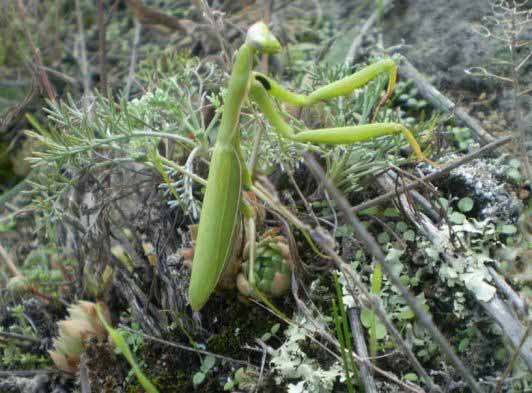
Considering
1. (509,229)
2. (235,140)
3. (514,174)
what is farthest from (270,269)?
(514,174)

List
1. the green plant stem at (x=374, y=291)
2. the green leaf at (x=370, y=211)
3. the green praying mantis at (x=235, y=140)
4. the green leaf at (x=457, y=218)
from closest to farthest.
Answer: the green plant stem at (x=374, y=291), the green praying mantis at (x=235, y=140), the green leaf at (x=457, y=218), the green leaf at (x=370, y=211)

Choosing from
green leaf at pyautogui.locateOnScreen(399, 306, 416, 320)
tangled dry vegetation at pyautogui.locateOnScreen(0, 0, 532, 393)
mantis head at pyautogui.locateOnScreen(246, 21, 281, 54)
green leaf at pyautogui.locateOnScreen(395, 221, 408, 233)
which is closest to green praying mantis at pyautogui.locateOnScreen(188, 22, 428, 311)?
mantis head at pyautogui.locateOnScreen(246, 21, 281, 54)

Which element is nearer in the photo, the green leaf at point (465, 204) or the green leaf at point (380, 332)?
the green leaf at point (380, 332)

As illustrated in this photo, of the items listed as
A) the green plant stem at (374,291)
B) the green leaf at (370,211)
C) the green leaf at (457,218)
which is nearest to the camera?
the green plant stem at (374,291)

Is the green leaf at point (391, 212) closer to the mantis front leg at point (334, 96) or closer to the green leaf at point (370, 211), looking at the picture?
the green leaf at point (370, 211)

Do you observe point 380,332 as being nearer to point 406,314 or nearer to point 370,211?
point 406,314

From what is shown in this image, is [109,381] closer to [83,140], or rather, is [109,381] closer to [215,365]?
[215,365]

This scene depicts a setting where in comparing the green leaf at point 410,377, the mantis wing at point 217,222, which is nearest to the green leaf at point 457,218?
the green leaf at point 410,377

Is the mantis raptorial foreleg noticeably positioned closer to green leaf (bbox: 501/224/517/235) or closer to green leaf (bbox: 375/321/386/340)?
green leaf (bbox: 501/224/517/235)
